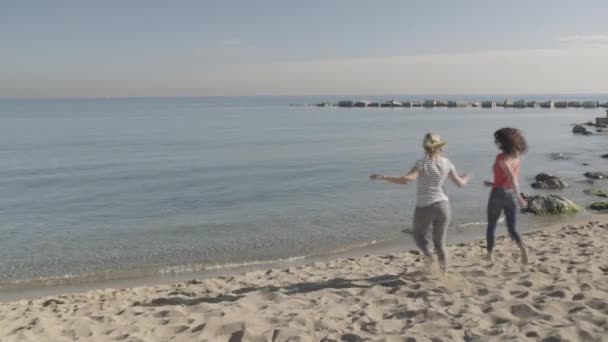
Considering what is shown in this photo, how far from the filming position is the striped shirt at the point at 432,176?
6617 mm

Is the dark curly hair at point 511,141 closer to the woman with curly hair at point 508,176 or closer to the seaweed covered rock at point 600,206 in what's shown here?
the woman with curly hair at point 508,176

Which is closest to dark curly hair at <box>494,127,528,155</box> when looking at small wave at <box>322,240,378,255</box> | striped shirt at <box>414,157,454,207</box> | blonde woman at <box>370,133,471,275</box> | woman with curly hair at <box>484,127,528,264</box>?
woman with curly hair at <box>484,127,528,264</box>

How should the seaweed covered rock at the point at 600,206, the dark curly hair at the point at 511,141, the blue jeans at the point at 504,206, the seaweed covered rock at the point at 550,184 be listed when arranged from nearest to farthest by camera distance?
1. the dark curly hair at the point at 511,141
2. the blue jeans at the point at 504,206
3. the seaweed covered rock at the point at 600,206
4. the seaweed covered rock at the point at 550,184

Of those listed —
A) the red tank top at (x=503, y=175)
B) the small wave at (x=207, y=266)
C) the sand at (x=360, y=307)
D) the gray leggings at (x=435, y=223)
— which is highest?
the red tank top at (x=503, y=175)

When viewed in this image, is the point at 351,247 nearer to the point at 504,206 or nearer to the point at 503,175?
the point at 504,206

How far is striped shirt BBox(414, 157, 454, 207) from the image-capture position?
6617 millimetres

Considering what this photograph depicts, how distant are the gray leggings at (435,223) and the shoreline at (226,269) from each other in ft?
14.4

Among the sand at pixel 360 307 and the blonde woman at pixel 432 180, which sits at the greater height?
the blonde woman at pixel 432 180

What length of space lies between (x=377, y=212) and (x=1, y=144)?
38.3m

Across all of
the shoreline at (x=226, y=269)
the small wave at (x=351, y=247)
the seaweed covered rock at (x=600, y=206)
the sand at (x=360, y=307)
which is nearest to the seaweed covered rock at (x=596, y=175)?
the seaweed covered rock at (x=600, y=206)

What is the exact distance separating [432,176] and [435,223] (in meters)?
0.67

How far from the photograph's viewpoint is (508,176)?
7.32 metres

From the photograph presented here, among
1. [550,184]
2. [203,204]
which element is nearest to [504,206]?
[203,204]

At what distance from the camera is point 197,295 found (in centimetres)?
784
